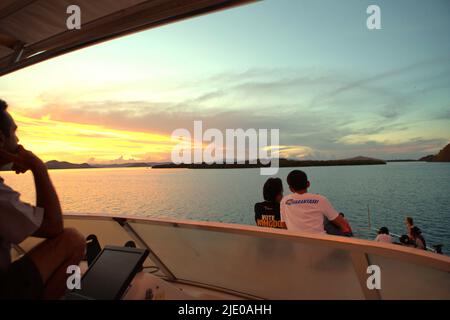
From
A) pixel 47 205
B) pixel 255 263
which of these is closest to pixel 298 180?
pixel 255 263

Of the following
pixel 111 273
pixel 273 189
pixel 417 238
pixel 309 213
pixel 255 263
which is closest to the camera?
pixel 111 273

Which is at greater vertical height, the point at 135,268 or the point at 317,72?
the point at 317,72

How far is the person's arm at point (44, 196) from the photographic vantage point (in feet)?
3.66

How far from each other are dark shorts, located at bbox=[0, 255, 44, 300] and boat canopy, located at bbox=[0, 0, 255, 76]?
172cm

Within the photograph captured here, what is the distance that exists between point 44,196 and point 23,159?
21 centimetres

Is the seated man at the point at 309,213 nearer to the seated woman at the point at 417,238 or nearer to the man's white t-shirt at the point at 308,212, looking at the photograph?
the man's white t-shirt at the point at 308,212

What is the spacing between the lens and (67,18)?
2295mm

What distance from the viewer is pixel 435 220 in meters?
41.5

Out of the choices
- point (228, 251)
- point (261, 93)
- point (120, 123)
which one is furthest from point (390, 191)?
point (228, 251)

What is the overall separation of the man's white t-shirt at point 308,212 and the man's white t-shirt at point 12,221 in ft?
5.89

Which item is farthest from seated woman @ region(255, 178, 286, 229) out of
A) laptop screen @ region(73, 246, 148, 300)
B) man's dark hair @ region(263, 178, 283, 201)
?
laptop screen @ region(73, 246, 148, 300)

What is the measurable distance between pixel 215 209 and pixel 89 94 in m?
39.0
